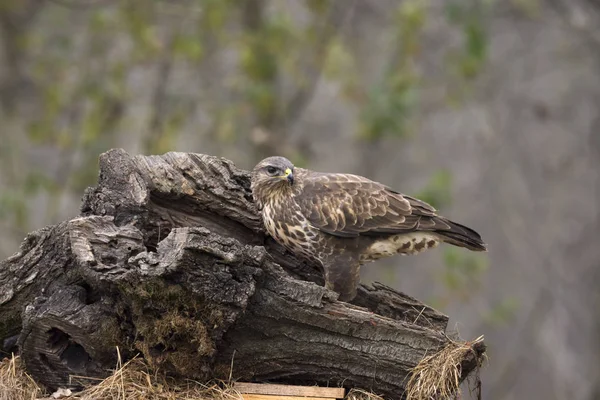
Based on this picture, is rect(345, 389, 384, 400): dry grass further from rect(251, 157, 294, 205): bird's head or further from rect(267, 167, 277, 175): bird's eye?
rect(267, 167, 277, 175): bird's eye

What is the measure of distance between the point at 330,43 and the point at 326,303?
9.61 meters

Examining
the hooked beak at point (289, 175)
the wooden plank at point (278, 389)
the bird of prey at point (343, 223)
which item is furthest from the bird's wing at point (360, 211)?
the wooden plank at point (278, 389)

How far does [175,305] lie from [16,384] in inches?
44.1

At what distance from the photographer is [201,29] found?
13656mm

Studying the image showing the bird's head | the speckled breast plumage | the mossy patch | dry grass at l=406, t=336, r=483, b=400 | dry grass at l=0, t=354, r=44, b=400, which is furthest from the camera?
the bird's head

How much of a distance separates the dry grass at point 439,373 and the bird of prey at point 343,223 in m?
0.78

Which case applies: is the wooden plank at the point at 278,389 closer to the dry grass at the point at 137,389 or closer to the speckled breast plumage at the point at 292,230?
the dry grass at the point at 137,389

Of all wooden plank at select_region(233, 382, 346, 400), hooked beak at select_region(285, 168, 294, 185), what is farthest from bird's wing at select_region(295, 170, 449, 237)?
wooden plank at select_region(233, 382, 346, 400)

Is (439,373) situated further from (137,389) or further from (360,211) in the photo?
(137,389)

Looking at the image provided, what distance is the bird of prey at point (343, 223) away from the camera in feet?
18.5

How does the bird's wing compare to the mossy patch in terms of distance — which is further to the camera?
the bird's wing

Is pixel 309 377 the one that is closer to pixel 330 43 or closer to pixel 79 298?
pixel 79 298

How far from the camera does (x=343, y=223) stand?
5.65 m

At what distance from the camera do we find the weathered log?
14.6 feet
